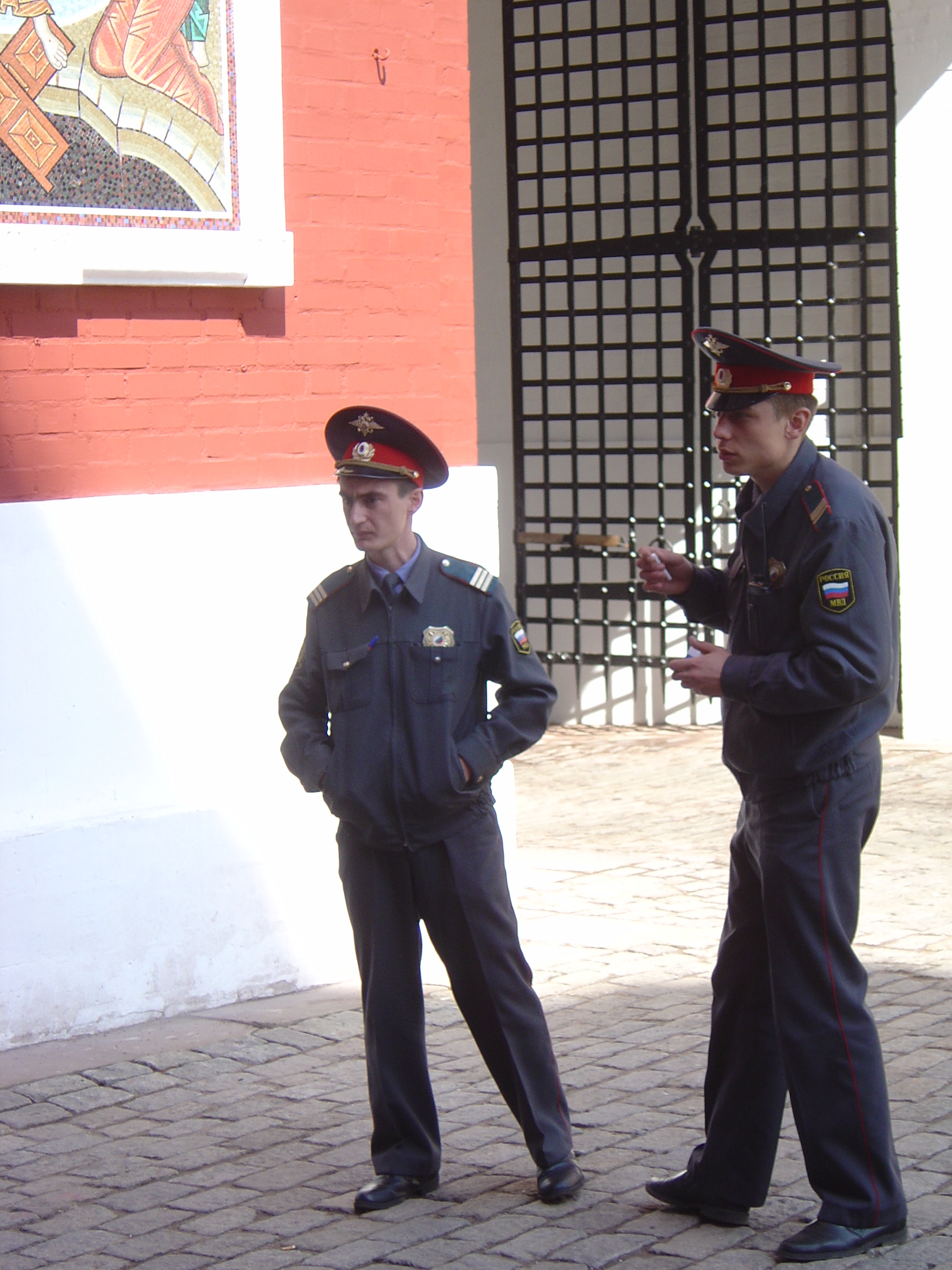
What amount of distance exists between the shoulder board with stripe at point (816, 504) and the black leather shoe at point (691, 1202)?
54.9 inches

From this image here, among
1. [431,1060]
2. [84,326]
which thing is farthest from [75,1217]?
[84,326]

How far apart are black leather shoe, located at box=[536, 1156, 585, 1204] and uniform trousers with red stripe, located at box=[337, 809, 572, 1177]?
18 millimetres

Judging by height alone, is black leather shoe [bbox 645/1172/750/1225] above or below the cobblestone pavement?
above

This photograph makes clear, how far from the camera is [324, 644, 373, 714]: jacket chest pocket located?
3.82 meters

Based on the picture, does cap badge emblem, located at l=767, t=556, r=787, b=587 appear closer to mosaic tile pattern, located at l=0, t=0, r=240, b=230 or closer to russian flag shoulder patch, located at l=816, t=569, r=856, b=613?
russian flag shoulder patch, located at l=816, t=569, r=856, b=613

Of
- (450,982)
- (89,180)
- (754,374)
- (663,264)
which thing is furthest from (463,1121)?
(663,264)

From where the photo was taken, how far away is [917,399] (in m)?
9.77

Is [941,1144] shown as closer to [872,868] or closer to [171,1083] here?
[171,1083]

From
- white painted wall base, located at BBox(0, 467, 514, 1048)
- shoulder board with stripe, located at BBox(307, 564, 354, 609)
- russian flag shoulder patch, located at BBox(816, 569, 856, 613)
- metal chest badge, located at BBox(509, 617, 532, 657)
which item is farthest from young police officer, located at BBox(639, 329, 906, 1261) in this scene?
white painted wall base, located at BBox(0, 467, 514, 1048)

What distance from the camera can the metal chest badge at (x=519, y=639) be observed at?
393cm

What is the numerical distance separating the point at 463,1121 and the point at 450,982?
0.71 metres

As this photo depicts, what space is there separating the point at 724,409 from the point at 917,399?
258 inches

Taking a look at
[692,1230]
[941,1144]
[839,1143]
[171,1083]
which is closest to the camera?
[839,1143]

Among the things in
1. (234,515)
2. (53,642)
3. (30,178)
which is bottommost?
(53,642)
